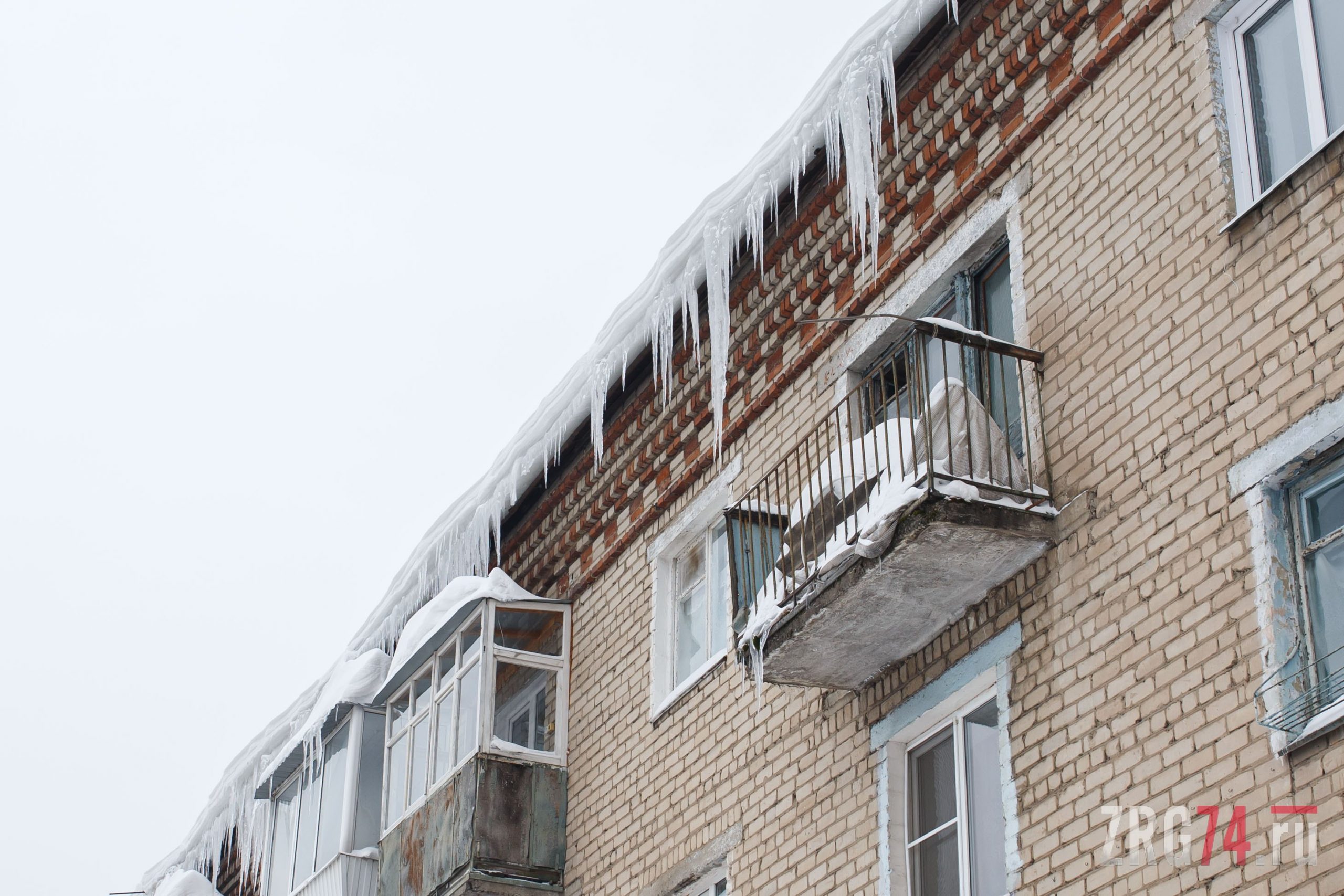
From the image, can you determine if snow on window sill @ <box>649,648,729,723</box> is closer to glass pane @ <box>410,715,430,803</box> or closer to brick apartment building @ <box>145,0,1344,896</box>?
brick apartment building @ <box>145,0,1344,896</box>

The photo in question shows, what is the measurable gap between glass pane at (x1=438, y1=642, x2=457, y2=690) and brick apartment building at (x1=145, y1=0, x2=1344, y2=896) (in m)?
0.10

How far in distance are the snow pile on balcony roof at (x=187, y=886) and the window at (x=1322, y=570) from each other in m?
13.4

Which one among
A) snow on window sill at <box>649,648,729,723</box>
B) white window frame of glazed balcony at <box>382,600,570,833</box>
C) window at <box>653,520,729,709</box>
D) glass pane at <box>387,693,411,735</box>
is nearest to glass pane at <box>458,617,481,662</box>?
white window frame of glazed balcony at <box>382,600,570,833</box>

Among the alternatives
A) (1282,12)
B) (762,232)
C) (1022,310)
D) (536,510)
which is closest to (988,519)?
(1022,310)

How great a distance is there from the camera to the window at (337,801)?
13.1 meters

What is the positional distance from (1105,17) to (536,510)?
624 cm

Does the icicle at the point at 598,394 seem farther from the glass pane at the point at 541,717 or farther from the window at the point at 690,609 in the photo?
the glass pane at the point at 541,717

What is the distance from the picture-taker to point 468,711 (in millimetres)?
11812

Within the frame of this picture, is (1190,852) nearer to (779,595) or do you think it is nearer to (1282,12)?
(779,595)

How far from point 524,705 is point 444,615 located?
889 millimetres

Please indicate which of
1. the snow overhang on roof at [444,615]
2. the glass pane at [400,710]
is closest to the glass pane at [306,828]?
the glass pane at [400,710]

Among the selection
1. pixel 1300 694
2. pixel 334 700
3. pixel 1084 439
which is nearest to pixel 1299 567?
pixel 1300 694

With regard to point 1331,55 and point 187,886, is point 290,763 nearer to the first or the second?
point 187,886

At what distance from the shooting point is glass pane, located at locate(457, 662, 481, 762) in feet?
37.9
